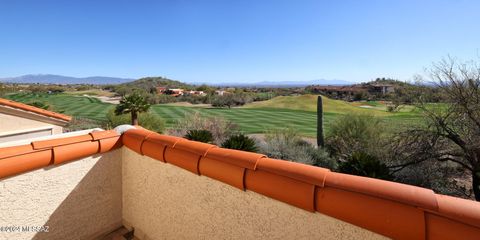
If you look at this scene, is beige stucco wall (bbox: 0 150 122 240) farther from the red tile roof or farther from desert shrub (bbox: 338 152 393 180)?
desert shrub (bbox: 338 152 393 180)

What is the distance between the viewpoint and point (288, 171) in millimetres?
1555

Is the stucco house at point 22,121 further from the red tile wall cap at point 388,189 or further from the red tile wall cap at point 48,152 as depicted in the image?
the red tile wall cap at point 388,189

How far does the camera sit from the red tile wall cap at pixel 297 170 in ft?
4.69

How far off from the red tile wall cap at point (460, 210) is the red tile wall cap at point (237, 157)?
98 cm

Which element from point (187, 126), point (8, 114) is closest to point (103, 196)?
point (8, 114)

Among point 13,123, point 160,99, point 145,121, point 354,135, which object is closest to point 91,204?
point 13,123

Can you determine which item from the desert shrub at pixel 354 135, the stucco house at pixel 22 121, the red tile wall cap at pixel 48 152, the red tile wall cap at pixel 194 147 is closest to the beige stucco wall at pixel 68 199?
the red tile wall cap at pixel 48 152

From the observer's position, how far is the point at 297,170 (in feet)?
5.02

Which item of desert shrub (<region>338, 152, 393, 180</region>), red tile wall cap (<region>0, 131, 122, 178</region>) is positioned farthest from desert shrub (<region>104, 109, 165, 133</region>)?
red tile wall cap (<region>0, 131, 122, 178</region>)

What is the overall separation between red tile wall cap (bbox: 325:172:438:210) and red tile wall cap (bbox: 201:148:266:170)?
52 centimetres

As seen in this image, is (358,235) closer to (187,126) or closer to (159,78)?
(187,126)

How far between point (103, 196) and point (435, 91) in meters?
11.8

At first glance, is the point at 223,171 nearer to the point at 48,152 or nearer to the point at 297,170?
the point at 297,170

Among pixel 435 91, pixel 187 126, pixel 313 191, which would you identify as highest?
pixel 435 91
